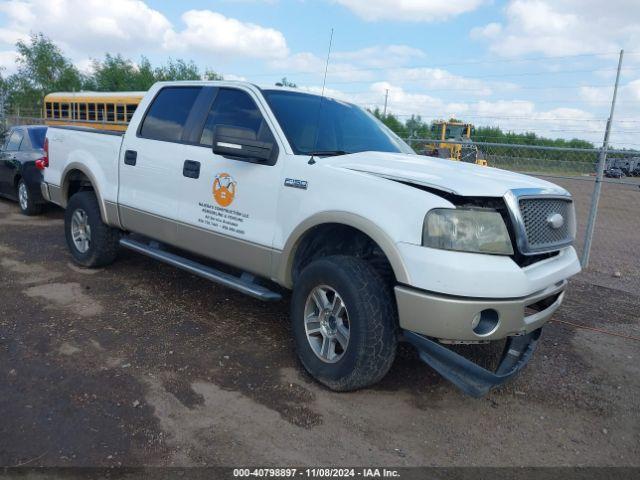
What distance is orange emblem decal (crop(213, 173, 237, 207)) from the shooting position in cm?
410

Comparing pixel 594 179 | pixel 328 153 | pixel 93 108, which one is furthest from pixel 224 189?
pixel 93 108

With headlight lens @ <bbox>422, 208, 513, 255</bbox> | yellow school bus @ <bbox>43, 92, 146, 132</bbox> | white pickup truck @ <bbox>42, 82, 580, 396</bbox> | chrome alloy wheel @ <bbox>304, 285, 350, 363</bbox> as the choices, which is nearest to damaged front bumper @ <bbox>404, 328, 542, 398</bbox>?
white pickup truck @ <bbox>42, 82, 580, 396</bbox>

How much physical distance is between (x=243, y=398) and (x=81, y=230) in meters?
3.50

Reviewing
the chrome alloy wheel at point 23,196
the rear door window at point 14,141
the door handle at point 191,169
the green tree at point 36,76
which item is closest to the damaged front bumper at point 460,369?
the door handle at point 191,169

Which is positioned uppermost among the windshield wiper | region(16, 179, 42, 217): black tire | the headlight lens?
the windshield wiper

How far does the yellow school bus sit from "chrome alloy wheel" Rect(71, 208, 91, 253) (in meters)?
10.7

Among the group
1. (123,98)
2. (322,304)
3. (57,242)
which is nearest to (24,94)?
(123,98)

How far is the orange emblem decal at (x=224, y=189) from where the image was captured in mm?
4102

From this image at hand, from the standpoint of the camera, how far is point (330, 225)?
358cm

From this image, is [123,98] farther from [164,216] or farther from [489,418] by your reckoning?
[489,418]

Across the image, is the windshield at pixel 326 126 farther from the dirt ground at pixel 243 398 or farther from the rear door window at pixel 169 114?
the dirt ground at pixel 243 398

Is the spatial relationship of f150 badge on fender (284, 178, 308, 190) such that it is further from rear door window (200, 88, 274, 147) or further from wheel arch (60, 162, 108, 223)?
wheel arch (60, 162, 108, 223)

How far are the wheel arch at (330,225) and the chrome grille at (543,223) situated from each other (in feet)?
2.62

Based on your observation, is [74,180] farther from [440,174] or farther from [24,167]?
[440,174]
